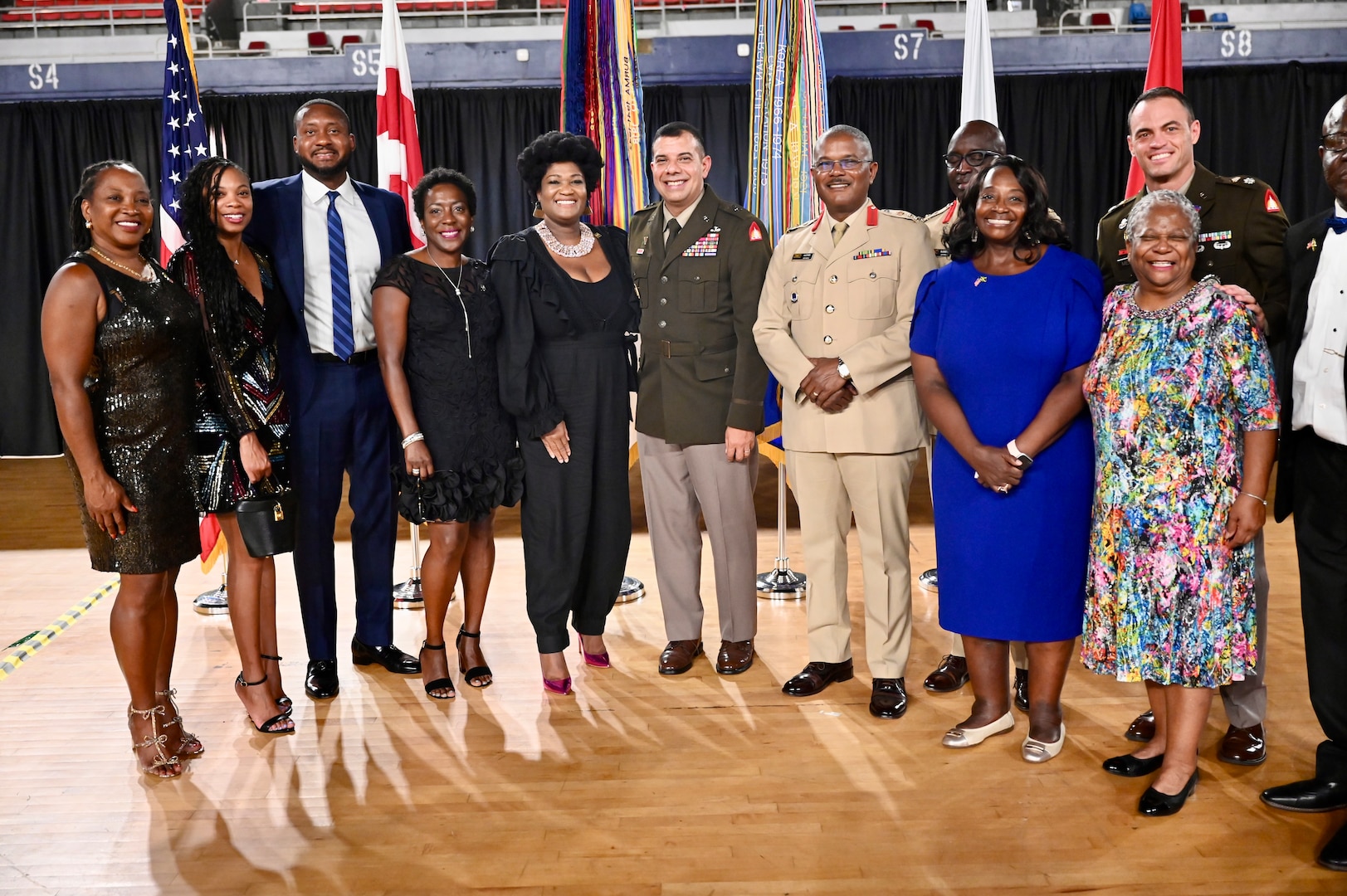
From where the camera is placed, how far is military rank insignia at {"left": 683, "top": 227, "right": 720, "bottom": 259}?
3.59 m

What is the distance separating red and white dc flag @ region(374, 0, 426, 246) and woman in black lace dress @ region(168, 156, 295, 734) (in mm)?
2127

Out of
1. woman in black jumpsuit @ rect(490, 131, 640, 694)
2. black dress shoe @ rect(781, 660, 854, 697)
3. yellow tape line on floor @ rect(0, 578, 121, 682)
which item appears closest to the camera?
woman in black jumpsuit @ rect(490, 131, 640, 694)

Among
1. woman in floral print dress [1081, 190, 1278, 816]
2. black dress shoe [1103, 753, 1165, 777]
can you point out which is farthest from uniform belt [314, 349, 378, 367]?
black dress shoe [1103, 753, 1165, 777]

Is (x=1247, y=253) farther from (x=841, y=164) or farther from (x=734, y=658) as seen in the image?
(x=734, y=658)

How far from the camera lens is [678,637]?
12.7 feet

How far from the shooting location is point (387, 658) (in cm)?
391

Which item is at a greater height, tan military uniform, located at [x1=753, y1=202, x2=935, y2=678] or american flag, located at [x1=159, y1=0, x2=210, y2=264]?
american flag, located at [x1=159, y1=0, x2=210, y2=264]

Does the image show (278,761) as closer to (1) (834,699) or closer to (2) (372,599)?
(2) (372,599)

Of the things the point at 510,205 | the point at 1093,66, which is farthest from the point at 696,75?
the point at 1093,66

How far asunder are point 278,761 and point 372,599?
0.89 metres

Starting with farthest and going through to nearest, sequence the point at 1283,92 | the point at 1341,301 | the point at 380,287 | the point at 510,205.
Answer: the point at 510,205 < the point at 1283,92 < the point at 380,287 < the point at 1341,301

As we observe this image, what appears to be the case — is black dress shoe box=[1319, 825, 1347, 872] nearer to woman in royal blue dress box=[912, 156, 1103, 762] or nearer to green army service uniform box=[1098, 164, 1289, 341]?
woman in royal blue dress box=[912, 156, 1103, 762]

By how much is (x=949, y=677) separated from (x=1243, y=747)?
2.94ft

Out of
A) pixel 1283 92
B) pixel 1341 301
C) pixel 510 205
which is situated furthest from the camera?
pixel 510 205
